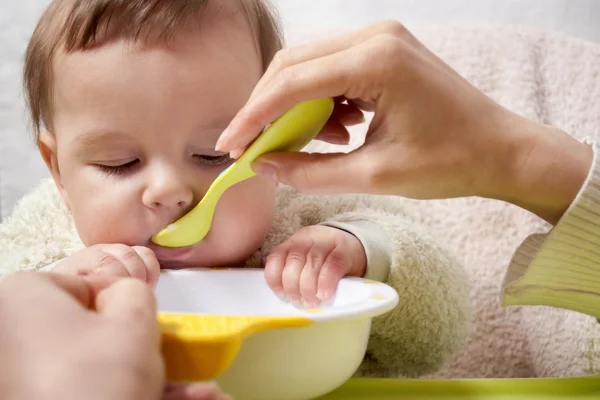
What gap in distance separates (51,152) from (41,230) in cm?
18

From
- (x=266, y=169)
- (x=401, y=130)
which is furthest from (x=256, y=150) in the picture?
(x=401, y=130)

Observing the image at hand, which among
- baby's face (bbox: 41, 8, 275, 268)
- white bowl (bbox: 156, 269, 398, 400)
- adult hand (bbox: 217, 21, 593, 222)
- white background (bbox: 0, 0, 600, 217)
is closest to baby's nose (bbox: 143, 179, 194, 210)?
baby's face (bbox: 41, 8, 275, 268)

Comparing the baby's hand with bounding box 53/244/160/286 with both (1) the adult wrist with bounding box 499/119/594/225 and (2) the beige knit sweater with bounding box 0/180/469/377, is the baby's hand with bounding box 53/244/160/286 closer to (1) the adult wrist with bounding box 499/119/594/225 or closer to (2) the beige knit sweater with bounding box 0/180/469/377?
(2) the beige knit sweater with bounding box 0/180/469/377

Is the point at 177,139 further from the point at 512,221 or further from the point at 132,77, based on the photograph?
the point at 512,221

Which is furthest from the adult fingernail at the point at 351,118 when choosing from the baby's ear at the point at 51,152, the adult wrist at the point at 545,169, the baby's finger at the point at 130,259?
the baby's ear at the point at 51,152

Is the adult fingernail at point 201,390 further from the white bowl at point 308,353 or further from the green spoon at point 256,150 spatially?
the green spoon at point 256,150

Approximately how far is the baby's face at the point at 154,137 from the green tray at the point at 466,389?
0.22 metres

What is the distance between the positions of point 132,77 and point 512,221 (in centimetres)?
64

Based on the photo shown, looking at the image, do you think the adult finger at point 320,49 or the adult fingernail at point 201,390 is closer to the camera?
the adult fingernail at point 201,390

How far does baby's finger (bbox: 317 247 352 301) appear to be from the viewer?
65 centimetres

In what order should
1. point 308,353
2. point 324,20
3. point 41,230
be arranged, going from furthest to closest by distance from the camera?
1. point 324,20
2. point 41,230
3. point 308,353

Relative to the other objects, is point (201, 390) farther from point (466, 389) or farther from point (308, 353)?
point (466, 389)

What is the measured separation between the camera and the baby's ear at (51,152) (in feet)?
2.68

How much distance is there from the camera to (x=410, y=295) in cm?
75
